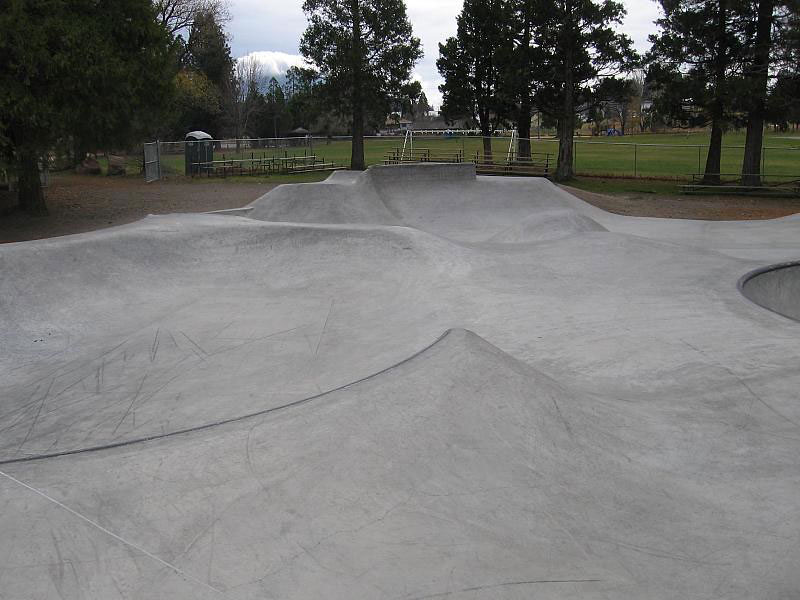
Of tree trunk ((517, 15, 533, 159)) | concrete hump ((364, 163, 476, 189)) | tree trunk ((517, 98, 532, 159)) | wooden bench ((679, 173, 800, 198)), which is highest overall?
tree trunk ((517, 15, 533, 159))

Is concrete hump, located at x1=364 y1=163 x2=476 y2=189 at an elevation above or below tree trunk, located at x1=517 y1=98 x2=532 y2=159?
below

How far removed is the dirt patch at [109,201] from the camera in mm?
17656

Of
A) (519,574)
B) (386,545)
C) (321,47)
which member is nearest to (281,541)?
(386,545)

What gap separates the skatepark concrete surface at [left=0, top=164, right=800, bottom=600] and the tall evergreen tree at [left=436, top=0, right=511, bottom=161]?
23.6m

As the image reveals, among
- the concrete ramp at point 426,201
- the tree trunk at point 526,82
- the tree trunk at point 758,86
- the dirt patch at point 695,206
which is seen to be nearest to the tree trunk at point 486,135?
the tree trunk at point 526,82

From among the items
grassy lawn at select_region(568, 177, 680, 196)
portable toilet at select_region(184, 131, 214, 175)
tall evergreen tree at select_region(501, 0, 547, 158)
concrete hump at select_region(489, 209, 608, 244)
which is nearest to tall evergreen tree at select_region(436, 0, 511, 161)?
tall evergreen tree at select_region(501, 0, 547, 158)

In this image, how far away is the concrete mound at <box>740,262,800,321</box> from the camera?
997 centimetres

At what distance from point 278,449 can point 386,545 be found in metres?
0.97

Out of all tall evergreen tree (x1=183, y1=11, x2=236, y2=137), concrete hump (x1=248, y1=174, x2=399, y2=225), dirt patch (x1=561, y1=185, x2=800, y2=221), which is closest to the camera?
concrete hump (x1=248, y1=174, x2=399, y2=225)

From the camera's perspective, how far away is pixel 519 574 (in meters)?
3.20

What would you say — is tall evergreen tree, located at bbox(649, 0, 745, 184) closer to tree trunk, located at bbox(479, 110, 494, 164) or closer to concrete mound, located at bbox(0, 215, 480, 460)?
tree trunk, located at bbox(479, 110, 494, 164)

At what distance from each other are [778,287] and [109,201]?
2009cm

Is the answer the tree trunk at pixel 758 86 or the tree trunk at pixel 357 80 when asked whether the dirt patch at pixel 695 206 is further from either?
the tree trunk at pixel 357 80

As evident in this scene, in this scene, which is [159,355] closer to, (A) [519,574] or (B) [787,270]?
(A) [519,574]
